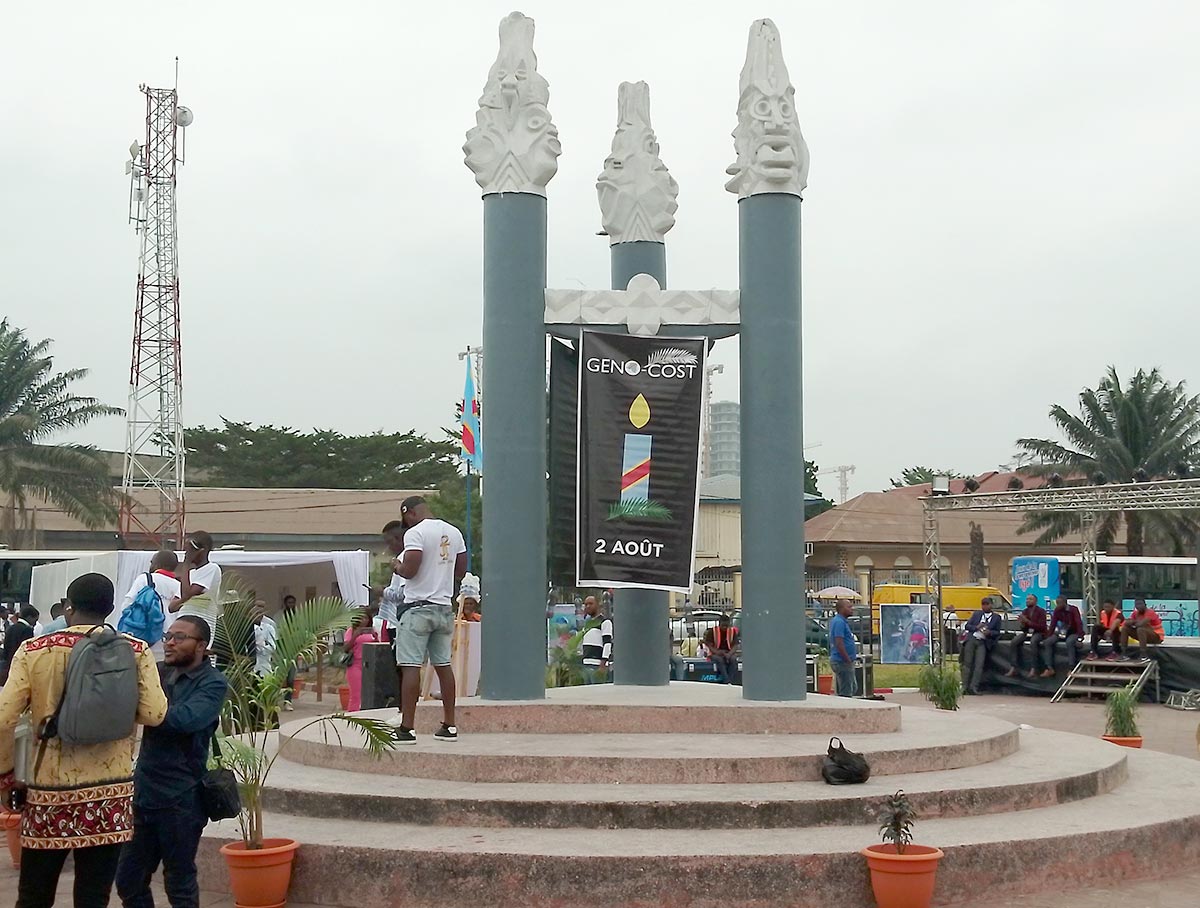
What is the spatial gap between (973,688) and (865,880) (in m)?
16.5

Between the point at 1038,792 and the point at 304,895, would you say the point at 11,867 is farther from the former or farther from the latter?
the point at 1038,792

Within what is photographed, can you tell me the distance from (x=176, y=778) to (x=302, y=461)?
178ft

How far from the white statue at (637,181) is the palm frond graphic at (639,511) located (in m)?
2.89

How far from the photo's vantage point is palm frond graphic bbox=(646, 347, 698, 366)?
1058 cm

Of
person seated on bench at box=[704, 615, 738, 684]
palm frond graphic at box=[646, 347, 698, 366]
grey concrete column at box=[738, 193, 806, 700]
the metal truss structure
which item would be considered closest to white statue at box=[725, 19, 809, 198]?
grey concrete column at box=[738, 193, 806, 700]

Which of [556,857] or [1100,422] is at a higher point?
[1100,422]

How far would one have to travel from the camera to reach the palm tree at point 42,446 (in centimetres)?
3647

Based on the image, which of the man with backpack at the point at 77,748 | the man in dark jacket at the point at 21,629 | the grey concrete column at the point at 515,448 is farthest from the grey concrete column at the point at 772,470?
the man in dark jacket at the point at 21,629

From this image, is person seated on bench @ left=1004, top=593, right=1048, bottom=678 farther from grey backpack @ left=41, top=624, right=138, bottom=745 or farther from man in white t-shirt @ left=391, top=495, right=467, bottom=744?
grey backpack @ left=41, top=624, right=138, bottom=745

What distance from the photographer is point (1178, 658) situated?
68.6ft

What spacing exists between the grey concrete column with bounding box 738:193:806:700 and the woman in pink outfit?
6.10m

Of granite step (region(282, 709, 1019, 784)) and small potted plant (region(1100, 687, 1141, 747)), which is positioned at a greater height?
granite step (region(282, 709, 1019, 784))

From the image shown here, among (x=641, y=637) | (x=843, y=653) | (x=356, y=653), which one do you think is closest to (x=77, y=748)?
(x=641, y=637)

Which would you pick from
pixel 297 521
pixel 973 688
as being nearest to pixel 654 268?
pixel 973 688
